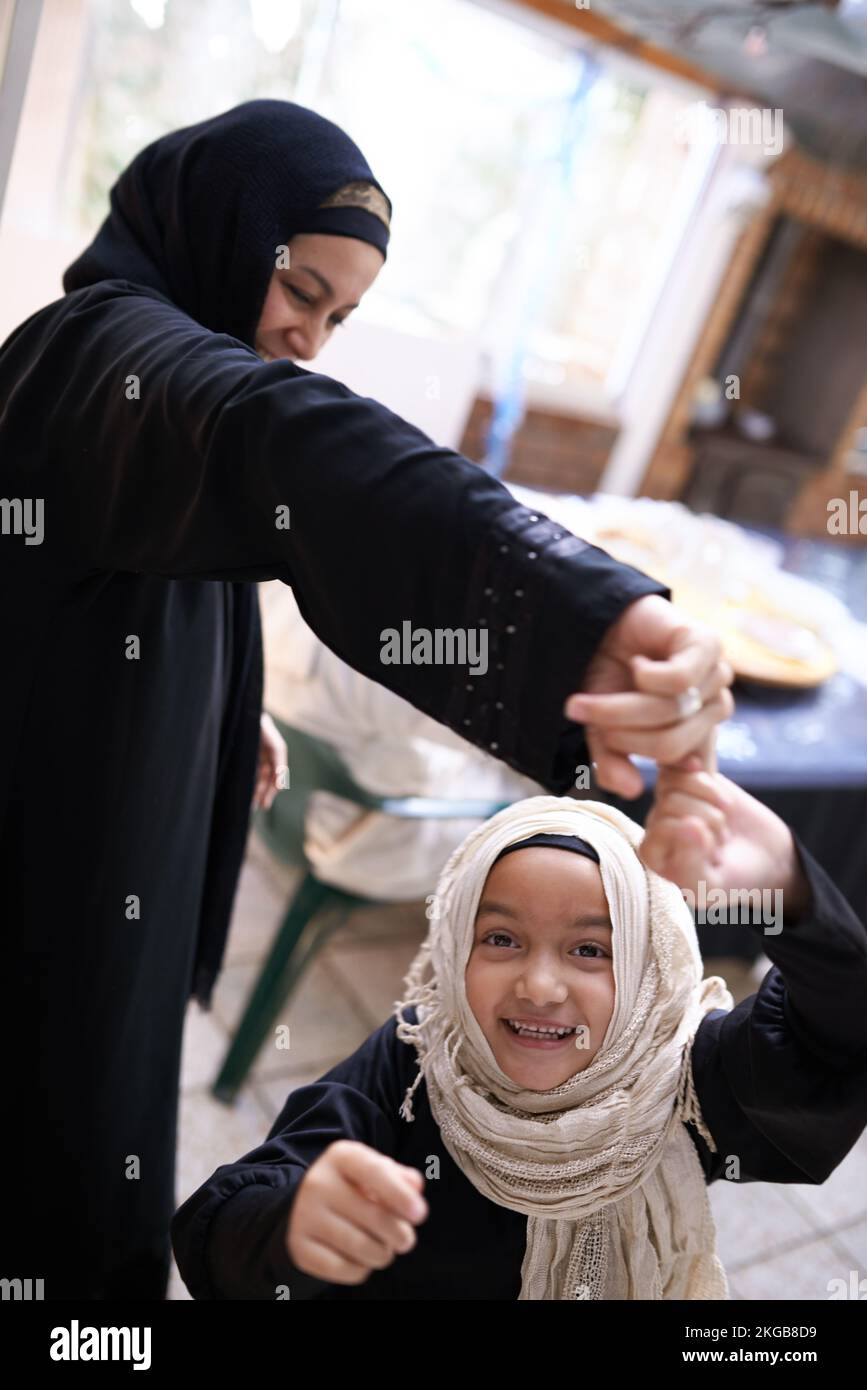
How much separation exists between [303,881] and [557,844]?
1.11 m

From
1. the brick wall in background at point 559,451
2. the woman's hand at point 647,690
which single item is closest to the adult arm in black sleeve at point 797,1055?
the woman's hand at point 647,690

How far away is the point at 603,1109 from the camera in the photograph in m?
0.92

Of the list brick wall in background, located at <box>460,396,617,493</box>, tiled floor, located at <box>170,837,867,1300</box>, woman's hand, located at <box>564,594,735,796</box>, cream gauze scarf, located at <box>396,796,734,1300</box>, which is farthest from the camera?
brick wall in background, located at <box>460,396,617,493</box>

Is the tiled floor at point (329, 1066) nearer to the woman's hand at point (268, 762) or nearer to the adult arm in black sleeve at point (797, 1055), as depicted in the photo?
the adult arm in black sleeve at point (797, 1055)

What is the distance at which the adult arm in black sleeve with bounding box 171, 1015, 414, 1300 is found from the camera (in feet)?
2.40

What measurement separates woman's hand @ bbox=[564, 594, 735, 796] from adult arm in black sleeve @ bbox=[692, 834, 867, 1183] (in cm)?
24

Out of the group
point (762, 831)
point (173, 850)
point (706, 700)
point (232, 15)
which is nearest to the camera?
point (706, 700)

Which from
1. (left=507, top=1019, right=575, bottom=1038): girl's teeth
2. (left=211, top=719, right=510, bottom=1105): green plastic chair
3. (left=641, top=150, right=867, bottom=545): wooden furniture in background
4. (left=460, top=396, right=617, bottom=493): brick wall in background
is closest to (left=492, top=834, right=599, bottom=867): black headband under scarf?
(left=507, top=1019, right=575, bottom=1038): girl's teeth

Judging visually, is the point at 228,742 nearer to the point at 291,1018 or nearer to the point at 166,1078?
the point at 166,1078

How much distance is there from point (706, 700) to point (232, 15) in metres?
4.10

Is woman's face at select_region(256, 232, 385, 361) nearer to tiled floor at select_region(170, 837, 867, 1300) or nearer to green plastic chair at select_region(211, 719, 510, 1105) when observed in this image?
tiled floor at select_region(170, 837, 867, 1300)

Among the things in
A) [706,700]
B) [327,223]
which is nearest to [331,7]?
[327,223]

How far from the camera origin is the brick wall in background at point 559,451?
5.71 metres
